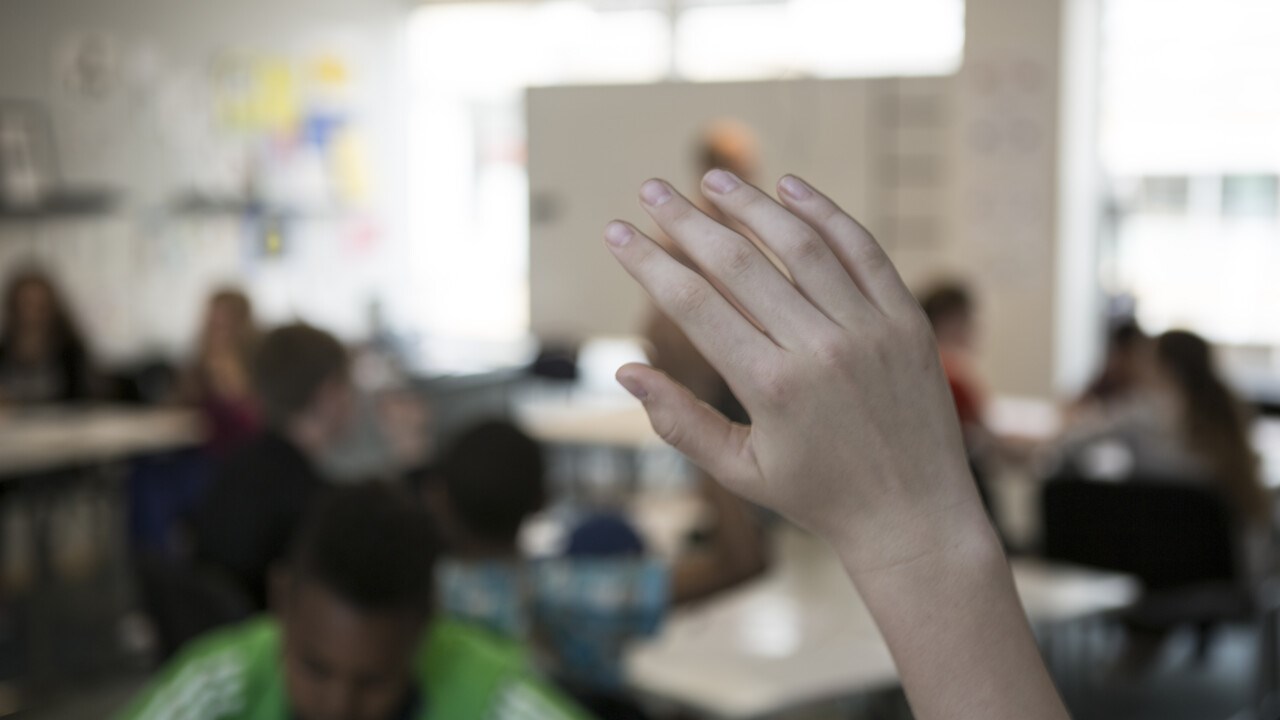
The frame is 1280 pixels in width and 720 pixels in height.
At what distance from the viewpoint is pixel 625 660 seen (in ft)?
7.73

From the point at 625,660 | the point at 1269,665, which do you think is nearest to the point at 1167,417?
the point at 1269,665

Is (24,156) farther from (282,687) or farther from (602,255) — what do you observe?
(282,687)

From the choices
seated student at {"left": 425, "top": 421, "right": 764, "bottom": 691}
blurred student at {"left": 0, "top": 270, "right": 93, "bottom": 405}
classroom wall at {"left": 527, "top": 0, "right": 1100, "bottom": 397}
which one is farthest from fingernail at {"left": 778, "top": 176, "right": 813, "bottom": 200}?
classroom wall at {"left": 527, "top": 0, "right": 1100, "bottom": 397}

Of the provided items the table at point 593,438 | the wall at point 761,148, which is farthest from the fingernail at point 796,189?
the wall at point 761,148

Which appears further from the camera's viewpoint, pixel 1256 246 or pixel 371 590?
pixel 1256 246

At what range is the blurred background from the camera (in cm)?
368

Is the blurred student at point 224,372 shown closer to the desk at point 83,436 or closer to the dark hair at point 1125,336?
the desk at point 83,436

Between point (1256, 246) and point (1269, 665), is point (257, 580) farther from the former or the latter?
point (1256, 246)

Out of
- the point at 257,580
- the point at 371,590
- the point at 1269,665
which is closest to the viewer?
the point at 371,590

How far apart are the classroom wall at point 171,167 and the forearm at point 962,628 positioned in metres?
6.55

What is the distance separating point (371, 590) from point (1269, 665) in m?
3.02

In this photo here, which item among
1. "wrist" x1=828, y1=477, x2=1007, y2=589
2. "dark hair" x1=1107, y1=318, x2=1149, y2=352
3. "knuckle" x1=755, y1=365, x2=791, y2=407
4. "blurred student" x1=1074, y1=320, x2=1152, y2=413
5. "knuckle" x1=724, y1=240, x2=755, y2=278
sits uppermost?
"knuckle" x1=724, y1=240, x2=755, y2=278

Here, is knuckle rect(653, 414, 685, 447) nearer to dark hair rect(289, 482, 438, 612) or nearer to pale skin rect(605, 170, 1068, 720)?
pale skin rect(605, 170, 1068, 720)

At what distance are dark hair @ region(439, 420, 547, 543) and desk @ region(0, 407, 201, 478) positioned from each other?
262 cm
